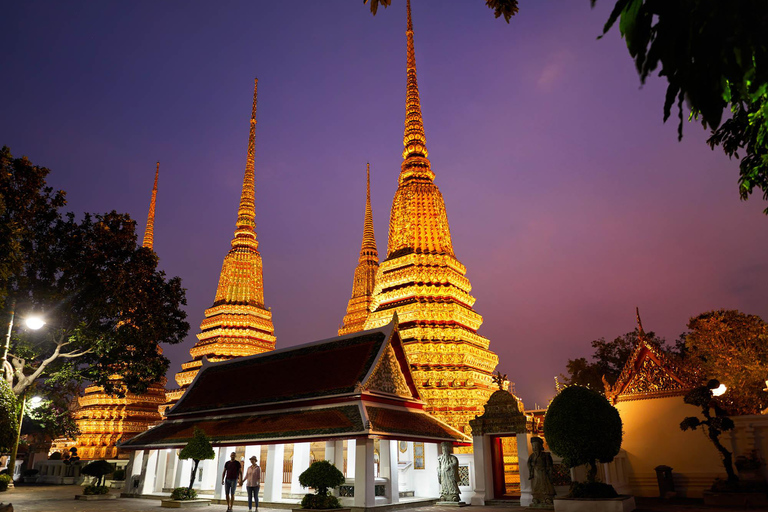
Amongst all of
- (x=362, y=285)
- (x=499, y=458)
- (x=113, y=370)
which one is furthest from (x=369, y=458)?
(x=362, y=285)

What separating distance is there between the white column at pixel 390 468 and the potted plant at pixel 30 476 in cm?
2901

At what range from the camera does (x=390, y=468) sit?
17.4 m

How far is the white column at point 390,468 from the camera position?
16.9 m

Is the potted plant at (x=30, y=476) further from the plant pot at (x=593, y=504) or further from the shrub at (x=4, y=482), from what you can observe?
the plant pot at (x=593, y=504)

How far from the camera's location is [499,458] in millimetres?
18625

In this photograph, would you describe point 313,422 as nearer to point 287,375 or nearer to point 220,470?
point 287,375

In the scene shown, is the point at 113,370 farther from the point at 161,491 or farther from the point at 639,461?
the point at 639,461

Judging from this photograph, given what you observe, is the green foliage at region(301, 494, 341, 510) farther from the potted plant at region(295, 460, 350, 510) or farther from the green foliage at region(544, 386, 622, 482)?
the green foliage at region(544, 386, 622, 482)

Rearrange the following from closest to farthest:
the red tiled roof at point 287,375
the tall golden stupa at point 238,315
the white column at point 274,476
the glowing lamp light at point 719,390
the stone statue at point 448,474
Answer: the glowing lamp light at point 719,390 < the stone statue at point 448,474 < the white column at point 274,476 < the red tiled roof at point 287,375 < the tall golden stupa at point 238,315

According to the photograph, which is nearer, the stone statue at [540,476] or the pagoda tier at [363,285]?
the stone statue at [540,476]

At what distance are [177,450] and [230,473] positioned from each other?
7.23 m

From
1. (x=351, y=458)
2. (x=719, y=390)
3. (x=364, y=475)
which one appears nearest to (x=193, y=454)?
(x=364, y=475)

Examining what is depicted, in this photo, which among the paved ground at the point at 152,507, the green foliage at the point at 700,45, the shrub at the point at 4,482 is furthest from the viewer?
the shrub at the point at 4,482

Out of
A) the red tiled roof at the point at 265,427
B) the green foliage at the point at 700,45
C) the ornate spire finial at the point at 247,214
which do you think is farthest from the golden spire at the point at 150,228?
the green foliage at the point at 700,45
